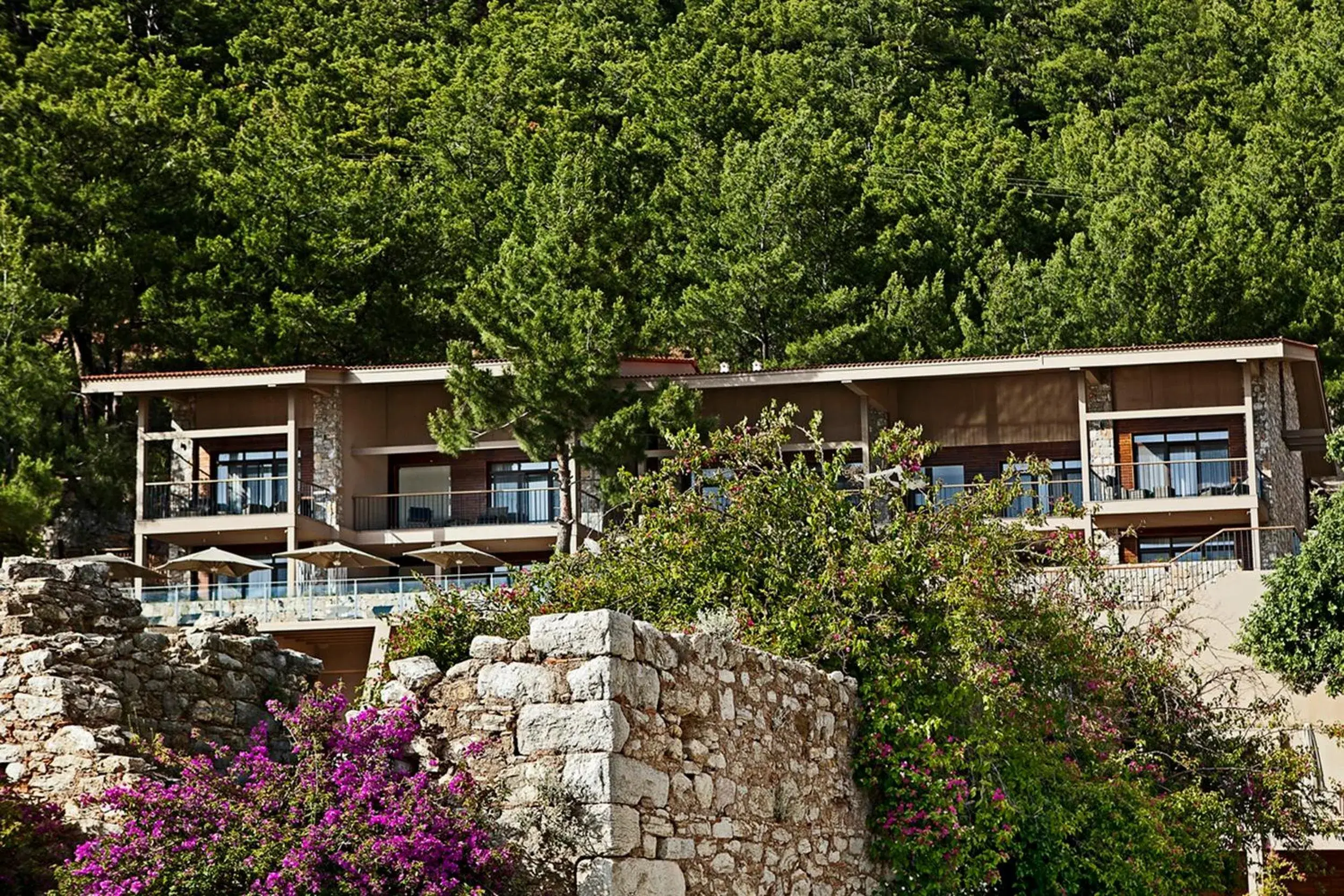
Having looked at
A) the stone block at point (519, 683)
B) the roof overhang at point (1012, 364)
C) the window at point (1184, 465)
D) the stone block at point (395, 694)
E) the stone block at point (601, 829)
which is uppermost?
the roof overhang at point (1012, 364)

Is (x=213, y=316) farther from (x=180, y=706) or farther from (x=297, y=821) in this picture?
(x=297, y=821)

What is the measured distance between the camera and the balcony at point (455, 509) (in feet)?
125

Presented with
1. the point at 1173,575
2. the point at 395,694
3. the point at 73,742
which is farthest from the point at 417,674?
the point at 1173,575

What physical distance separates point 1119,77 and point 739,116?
13186mm

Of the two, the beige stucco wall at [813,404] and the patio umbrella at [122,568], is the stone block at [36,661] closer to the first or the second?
the patio umbrella at [122,568]

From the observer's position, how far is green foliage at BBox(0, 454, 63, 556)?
32.4 meters

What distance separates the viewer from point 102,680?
14008 mm

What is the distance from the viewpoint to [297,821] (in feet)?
28.0

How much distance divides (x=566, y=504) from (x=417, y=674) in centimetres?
2682

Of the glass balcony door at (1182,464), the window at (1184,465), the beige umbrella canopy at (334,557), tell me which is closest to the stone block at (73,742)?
the beige umbrella canopy at (334,557)

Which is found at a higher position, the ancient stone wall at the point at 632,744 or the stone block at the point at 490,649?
the stone block at the point at 490,649

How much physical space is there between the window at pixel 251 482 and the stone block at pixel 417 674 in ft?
91.9

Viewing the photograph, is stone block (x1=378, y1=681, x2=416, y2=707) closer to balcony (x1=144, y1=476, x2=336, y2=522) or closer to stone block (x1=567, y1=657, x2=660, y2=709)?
stone block (x1=567, y1=657, x2=660, y2=709)

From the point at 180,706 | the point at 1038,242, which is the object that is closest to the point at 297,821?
the point at 180,706
